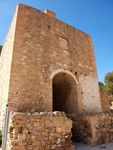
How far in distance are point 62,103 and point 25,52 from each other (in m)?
3.80

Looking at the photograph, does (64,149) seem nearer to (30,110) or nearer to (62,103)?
(30,110)

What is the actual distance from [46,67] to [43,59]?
0.43m

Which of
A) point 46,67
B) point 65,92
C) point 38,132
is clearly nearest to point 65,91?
point 65,92

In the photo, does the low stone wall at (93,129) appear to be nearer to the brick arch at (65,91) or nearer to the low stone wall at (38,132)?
the low stone wall at (38,132)

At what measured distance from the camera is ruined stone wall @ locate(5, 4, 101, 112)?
5316 mm

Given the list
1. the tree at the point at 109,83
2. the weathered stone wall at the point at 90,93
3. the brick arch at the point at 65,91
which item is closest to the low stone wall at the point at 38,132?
the brick arch at the point at 65,91

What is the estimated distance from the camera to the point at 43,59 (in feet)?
20.7

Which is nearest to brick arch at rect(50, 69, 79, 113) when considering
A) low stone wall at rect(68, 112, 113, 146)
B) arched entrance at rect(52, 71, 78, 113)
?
arched entrance at rect(52, 71, 78, 113)

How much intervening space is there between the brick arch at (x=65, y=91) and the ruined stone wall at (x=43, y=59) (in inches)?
10.9

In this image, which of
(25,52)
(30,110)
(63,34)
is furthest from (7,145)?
Result: (63,34)

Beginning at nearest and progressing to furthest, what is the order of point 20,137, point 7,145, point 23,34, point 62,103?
1. point 20,137
2. point 7,145
3. point 23,34
4. point 62,103

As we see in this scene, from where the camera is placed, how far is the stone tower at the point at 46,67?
211 inches

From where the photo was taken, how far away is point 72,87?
714 cm

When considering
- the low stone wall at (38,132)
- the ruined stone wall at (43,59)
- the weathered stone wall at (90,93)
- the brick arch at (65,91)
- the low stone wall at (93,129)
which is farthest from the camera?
the weathered stone wall at (90,93)
